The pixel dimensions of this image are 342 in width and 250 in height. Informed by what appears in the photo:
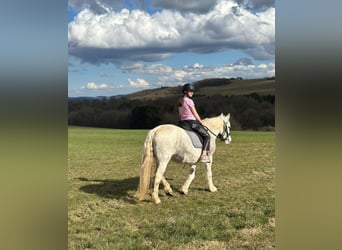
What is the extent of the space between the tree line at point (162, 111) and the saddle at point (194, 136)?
0.39 metres

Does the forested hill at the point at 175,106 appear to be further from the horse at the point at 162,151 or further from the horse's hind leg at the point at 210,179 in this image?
the horse's hind leg at the point at 210,179

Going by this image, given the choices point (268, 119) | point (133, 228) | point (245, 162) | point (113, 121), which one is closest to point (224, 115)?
point (268, 119)

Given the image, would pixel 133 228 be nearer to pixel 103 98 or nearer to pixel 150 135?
pixel 150 135

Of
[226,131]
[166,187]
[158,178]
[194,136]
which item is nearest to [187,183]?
[166,187]

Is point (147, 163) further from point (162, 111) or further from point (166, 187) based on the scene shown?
point (162, 111)

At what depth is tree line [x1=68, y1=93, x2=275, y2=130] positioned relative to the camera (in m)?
4.33

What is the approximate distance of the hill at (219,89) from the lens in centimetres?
418

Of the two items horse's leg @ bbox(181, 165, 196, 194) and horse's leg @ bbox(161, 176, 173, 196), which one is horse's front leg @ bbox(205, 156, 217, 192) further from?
horse's leg @ bbox(161, 176, 173, 196)

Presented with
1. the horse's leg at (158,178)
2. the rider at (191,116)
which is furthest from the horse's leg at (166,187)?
the rider at (191,116)

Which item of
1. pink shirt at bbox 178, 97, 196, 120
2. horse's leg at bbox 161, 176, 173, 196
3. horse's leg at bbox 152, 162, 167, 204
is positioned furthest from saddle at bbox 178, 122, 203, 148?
horse's leg at bbox 161, 176, 173, 196

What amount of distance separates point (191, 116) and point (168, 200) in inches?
41.8
